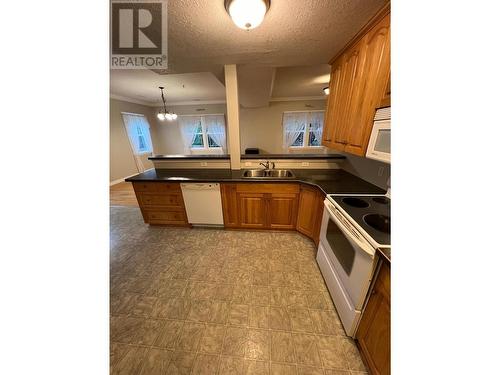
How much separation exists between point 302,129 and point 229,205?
4.93 meters

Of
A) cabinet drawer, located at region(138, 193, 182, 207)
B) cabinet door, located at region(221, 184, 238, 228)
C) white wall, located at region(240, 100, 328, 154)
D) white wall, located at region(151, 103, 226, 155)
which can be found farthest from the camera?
white wall, located at region(151, 103, 226, 155)

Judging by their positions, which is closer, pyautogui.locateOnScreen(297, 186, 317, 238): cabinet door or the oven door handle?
the oven door handle

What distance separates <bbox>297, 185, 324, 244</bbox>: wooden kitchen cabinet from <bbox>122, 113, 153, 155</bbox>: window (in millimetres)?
5697

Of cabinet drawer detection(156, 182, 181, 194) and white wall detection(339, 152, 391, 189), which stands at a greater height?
white wall detection(339, 152, 391, 189)

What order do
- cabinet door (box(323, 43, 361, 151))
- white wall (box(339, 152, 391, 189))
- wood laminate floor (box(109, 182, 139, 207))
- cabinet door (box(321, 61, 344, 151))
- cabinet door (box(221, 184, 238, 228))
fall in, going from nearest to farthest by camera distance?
cabinet door (box(323, 43, 361, 151)) → white wall (box(339, 152, 391, 189)) → cabinet door (box(321, 61, 344, 151)) → cabinet door (box(221, 184, 238, 228)) → wood laminate floor (box(109, 182, 139, 207))

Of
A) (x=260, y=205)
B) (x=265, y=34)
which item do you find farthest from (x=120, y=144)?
(x=265, y=34)

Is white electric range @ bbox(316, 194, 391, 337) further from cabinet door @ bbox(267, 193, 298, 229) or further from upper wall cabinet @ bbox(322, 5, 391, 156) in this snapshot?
cabinet door @ bbox(267, 193, 298, 229)

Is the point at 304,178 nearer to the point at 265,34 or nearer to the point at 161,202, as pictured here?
the point at 265,34

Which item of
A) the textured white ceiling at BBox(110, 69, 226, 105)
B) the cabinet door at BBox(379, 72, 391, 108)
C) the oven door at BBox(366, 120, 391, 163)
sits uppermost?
the textured white ceiling at BBox(110, 69, 226, 105)

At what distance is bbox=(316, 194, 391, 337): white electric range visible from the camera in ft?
3.45

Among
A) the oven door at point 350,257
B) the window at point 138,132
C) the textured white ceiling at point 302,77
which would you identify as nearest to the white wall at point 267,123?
the textured white ceiling at point 302,77

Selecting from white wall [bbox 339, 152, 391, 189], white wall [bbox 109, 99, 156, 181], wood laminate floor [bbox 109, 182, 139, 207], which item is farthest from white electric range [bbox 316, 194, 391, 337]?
white wall [bbox 109, 99, 156, 181]

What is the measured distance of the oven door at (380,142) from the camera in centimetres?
127
